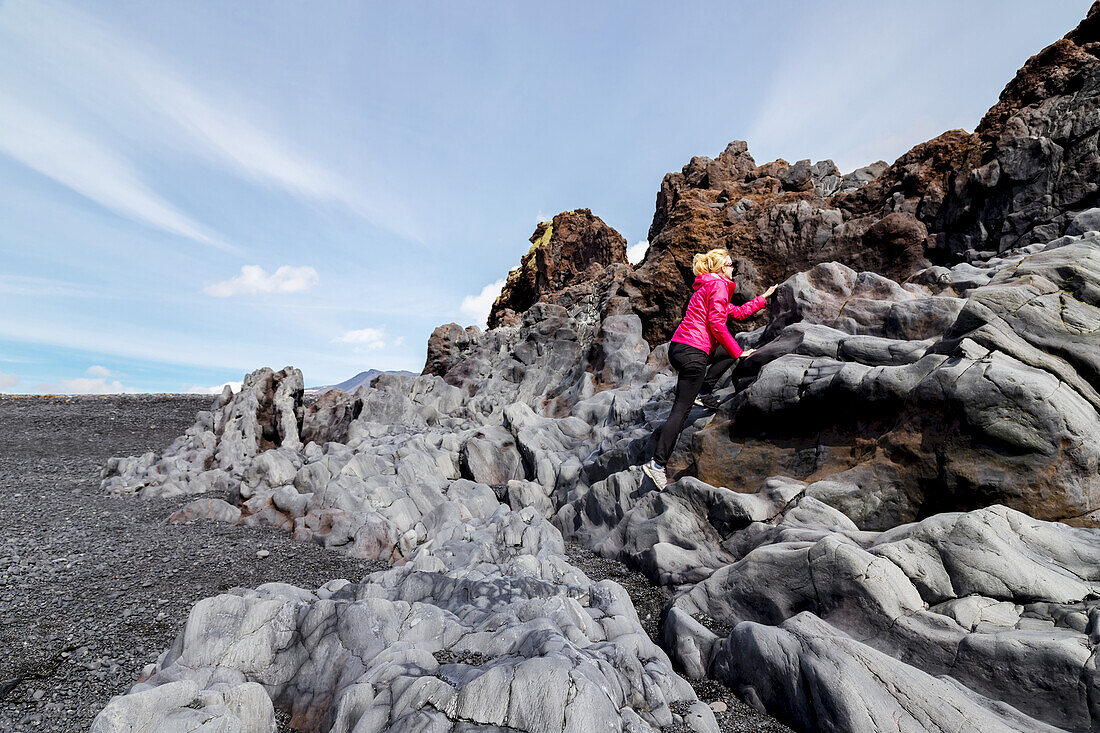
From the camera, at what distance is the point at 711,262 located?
1028 centimetres

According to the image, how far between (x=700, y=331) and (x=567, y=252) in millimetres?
49336

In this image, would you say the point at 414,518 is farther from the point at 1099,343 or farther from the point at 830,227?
the point at 830,227

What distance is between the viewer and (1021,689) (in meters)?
4.63

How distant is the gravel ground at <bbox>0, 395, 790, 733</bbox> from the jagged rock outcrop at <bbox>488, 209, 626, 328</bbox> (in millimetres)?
42981

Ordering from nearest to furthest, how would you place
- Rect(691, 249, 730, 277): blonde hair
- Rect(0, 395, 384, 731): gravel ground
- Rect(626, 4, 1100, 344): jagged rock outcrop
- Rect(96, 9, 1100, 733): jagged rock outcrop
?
Rect(96, 9, 1100, 733): jagged rock outcrop → Rect(0, 395, 384, 731): gravel ground → Rect(691, 249, 730, 277): blonde hair → Rect(626, 4, 1100, 344): jagged rock outcrop

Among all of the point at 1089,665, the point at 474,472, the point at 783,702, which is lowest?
the point at 783,702

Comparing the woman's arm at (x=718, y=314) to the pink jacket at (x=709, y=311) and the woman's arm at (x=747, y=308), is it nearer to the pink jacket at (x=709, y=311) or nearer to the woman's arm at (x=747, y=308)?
the pink jacket at (x=709, y=311)

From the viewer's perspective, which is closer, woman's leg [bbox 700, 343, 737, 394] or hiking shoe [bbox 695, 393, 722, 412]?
woman's leg [bbox 700, 343, 737, 394]

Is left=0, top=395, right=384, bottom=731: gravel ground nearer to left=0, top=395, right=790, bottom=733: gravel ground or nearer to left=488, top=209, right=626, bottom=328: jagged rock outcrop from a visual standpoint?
left=0, top=395, right=790, bottom=733: gravel ground

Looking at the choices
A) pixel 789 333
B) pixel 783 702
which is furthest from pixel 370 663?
pixel 789 333

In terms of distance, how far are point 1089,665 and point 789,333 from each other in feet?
27.0

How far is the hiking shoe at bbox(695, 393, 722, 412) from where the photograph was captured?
38.7 feet

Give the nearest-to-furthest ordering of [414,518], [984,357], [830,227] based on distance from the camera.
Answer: [984,357] → [414,518] → [830,227]

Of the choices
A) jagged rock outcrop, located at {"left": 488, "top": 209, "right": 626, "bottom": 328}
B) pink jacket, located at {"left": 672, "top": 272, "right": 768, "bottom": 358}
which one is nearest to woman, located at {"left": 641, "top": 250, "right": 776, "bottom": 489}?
pink jacket, located at {"left": 672, "top": 272, "right": 768, "bottom": 358}
